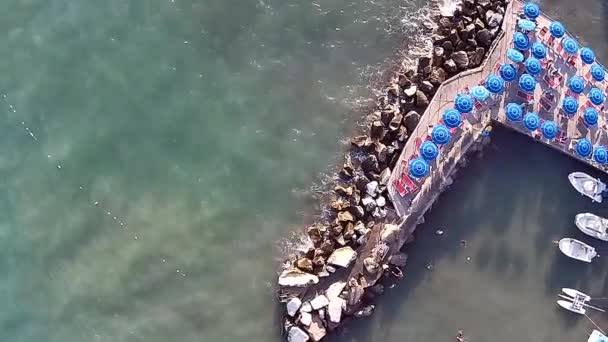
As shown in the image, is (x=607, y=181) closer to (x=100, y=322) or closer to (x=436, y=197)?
(x=436, y=197)

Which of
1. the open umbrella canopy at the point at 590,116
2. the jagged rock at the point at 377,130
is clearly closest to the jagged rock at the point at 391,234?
the jagged rock at the point at 377,130

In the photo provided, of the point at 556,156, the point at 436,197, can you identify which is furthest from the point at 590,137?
the point at 436,197

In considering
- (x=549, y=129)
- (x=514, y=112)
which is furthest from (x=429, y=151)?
(x=549, y=129)

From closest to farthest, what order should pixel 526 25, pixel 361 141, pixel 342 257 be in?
1. pixel 526 25
2. pixel 342 257
3. pixel 361 141

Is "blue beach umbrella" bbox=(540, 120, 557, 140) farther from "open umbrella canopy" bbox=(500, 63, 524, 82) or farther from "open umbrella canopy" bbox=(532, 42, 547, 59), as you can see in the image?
"open umbrella canopy" bbox=(532, 42, 547, 59)

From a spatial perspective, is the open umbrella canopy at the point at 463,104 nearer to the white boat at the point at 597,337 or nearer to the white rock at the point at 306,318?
the white rock at the point at 306,318

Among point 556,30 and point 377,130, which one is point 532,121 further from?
point 377,130
